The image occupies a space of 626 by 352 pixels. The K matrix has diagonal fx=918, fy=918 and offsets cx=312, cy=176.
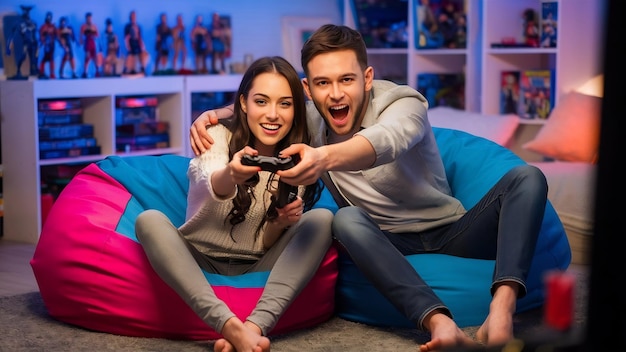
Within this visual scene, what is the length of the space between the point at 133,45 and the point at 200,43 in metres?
0.38

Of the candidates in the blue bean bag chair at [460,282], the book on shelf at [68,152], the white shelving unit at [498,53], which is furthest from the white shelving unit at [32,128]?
the blue bean bag chair at [460,282]

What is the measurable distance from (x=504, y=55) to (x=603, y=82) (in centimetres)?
380

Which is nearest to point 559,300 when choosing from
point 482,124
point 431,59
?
point 482,124

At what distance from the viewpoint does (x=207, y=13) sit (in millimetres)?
4574

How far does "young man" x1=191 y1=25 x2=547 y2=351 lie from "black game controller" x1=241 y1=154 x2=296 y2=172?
0.07 feet

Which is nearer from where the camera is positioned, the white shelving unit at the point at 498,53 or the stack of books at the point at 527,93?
the white shelving unit at the point at 498,53

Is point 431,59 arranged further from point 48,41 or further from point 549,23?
point 48,41

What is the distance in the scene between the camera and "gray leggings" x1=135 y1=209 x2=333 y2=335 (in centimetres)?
193

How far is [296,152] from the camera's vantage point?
5.90ft

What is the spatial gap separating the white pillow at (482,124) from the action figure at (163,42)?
1277 mm

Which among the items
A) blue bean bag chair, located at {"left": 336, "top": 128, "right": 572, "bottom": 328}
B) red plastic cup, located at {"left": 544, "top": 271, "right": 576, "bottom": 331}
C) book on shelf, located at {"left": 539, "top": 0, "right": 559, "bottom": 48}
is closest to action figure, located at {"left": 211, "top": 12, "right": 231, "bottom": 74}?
book on shelf, located at {"left": 539, "top": 0, "right": 559, "bottom": 48}

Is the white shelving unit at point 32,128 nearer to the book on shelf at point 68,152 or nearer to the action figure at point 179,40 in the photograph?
the book on shelf at point 68,152

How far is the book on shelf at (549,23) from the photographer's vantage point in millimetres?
4066

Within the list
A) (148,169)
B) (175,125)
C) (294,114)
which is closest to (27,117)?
(175,125)
